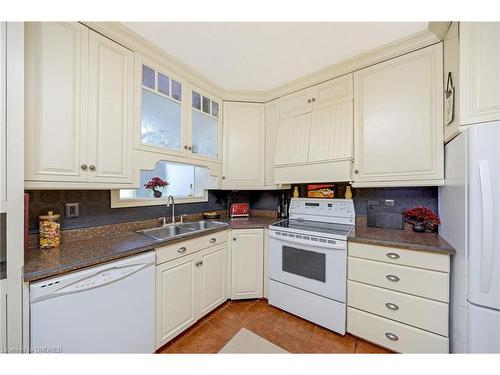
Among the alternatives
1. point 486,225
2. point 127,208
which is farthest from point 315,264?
point 127,208

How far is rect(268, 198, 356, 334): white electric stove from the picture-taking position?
1.64 meters

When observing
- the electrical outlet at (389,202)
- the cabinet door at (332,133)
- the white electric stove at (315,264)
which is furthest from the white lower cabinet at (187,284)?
the electrical outlet at (389,202)

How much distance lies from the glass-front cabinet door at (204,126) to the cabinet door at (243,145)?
12cm

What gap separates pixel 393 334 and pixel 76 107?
2750 millimetres

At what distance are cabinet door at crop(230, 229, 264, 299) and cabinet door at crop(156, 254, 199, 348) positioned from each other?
0.49 meters

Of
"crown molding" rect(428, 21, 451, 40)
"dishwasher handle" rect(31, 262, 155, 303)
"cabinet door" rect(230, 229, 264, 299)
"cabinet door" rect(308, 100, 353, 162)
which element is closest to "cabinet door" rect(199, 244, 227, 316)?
"cabinet door" rect(230, 229, 264, 299)

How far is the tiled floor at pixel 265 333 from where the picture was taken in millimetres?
1509

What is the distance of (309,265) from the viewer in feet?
5.89

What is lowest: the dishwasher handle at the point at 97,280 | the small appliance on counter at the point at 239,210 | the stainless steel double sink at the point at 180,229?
the dishwasher handle at the point at 97,280

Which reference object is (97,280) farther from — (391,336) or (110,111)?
(391,336)

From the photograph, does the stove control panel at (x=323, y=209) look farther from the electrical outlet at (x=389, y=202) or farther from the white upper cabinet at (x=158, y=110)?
the white upper cabinet at (x=158, y=110)

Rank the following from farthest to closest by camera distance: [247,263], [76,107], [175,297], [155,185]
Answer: [247,263]
[155,185]
[175,297]
[76,107]
